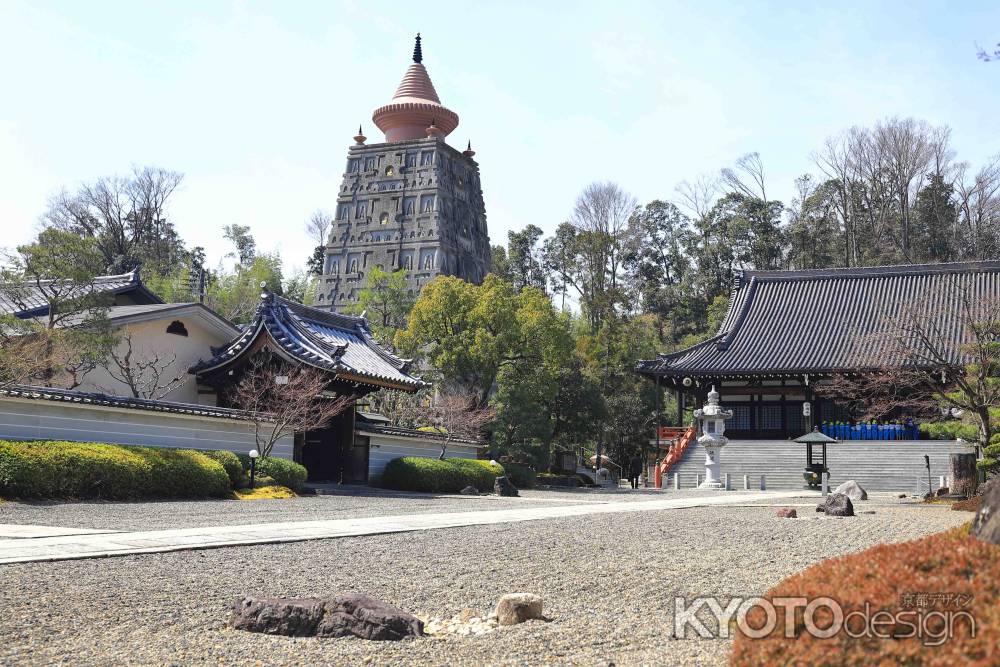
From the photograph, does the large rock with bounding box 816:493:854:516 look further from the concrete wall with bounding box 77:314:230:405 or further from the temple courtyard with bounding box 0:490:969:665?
the concrete wall with bounding box 77:314:230:405

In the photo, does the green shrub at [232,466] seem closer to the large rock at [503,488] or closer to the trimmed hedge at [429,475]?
the trimmed hedge at [429,475]

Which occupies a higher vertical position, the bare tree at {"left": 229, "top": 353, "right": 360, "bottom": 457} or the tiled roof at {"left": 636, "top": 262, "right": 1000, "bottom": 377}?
the tiled roof at {"left": 636, "top": 262, "right": 1000, "bottom": 377}

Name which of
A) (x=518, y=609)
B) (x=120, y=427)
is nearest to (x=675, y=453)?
(x=120, y=427)

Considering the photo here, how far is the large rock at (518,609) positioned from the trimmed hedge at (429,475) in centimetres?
2133

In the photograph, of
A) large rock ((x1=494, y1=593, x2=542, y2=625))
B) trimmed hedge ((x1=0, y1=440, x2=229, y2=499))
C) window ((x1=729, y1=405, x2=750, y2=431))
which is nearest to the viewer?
large rock ((x1=494, y1=593, x2=542, y2=625))

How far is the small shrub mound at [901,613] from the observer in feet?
11.7

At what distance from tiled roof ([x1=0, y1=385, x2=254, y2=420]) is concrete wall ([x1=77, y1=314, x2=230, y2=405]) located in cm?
490

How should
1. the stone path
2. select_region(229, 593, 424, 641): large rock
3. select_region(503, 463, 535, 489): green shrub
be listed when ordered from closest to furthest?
1. select_region(229, 593, 424, 641): large rock
2. the stone path
3. select_region(503, 463, 535, 489): green shrub

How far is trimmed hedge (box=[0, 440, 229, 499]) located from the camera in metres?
16.4

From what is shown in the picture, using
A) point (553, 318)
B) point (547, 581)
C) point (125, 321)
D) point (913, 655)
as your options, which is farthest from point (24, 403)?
point (553, 318)

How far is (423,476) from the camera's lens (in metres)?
27.6

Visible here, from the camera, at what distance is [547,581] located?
823cm

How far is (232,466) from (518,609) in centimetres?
1616

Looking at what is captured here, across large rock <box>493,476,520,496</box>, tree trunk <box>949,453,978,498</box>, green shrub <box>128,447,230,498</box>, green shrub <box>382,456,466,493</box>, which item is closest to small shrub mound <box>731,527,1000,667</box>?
green shrub <box>128,447,230,498</box>
